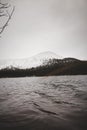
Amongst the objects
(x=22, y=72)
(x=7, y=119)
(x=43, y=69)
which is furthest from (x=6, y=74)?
(x=7, y=119)

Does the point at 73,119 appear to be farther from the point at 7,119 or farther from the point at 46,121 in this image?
the point at 7,119

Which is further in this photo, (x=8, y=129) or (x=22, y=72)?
(x=22, y=72)

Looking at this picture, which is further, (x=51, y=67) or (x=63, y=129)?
(x=51, y=67)

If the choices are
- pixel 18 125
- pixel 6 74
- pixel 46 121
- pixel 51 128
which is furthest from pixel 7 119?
pixel 6 74

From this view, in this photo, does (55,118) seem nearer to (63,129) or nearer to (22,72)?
(63,129)

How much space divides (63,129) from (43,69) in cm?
10296

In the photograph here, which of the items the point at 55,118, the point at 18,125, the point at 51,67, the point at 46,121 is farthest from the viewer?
the point at 51,67

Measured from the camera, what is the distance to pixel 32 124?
3.96 m

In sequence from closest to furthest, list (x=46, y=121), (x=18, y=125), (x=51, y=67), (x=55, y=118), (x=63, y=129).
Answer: (x=63, y=129) < (x=18, y=125) < (x=46, y=121) < (x=55, y=118) < (x=51, y=67)

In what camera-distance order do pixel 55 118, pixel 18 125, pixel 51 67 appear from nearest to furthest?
pixel 18 125, pixel 55 118, pixel 51 67

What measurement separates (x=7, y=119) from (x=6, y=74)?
11206 centimetres

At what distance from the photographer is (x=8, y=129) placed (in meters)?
3.59

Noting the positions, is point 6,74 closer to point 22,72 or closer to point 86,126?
point 22,72

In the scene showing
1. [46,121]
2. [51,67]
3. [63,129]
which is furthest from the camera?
[51,67]
